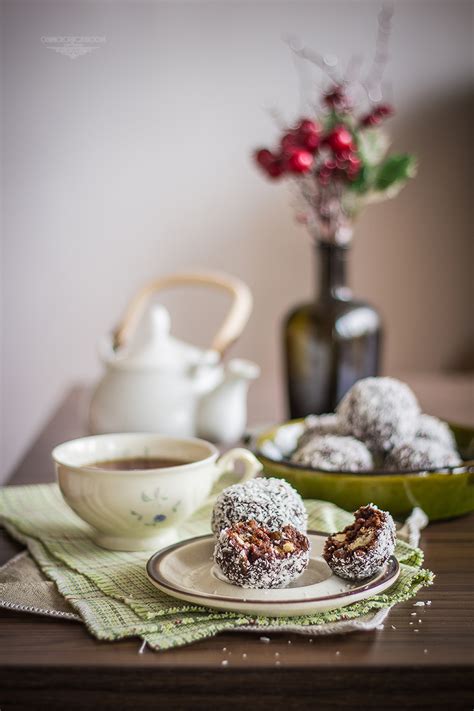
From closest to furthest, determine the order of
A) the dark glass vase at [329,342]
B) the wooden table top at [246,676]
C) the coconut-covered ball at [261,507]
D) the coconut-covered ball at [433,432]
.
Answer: the wooden table top at [246,676] → the coconut-covered ball at [261,507] → the coconut-covered ball at [433,432] → the dark glass vase at [329,342]

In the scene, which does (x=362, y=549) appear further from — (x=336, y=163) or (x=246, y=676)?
(x=336, y=163)

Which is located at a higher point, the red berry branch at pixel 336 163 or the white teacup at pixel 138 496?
the red berry branch at pixel 336 163

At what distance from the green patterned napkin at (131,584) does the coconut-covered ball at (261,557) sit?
0.03 metres

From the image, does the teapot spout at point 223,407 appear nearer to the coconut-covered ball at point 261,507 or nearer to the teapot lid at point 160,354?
the teapot lid at point 160,354

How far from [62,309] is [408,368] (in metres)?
1.42

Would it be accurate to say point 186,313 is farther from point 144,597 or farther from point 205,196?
point 144,597

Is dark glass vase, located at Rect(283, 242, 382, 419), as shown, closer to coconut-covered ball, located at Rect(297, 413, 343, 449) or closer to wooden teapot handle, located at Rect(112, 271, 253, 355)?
wooden teapot handle, located at Rect(112, 271, 253, 355)

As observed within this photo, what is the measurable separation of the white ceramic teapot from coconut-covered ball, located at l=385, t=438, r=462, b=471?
0.49 m

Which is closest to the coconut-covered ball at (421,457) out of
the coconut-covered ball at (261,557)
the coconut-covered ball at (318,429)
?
the coconut-covered ball at (318,429)

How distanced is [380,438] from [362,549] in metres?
0.35

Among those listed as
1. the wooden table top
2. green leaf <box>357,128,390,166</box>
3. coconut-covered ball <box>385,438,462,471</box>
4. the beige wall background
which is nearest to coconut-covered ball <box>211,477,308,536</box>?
the wooden table top

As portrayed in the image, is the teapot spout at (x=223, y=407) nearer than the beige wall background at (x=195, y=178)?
Yes

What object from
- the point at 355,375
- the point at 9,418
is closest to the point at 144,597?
the point at 355,375

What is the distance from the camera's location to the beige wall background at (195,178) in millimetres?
3176
